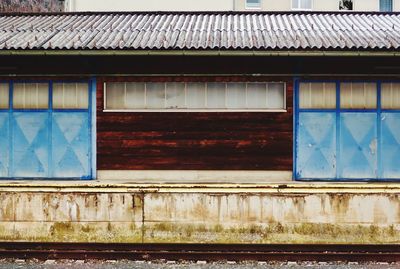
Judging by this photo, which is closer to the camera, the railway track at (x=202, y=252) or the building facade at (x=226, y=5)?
the railway track at (x=202, y=252)

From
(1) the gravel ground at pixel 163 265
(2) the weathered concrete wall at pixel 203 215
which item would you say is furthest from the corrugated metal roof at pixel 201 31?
A: (1) the gravel ground at pixel 163 265

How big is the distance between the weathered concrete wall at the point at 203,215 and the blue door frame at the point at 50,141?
2.92 meters

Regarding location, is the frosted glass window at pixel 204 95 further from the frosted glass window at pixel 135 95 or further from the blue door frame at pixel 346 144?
the blue door frame at pixel 346 144

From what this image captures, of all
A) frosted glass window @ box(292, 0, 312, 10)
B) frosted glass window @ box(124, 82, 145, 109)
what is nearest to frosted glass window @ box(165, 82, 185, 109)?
frosted glass window @ box(124, 82, 145, 109)

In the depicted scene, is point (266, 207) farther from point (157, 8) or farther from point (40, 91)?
point (157, 8)

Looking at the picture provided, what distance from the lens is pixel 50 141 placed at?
→ 48.0 feet

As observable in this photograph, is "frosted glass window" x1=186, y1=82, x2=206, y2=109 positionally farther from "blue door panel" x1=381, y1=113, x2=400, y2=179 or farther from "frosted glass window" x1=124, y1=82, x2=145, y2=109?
"blue door panel" x1=381, y1=113, x2=400, y2=179

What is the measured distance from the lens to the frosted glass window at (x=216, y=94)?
1434 cm

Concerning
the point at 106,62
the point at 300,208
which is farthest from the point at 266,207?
the point at 106,62

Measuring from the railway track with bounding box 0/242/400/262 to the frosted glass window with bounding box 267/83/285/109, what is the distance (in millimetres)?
4391

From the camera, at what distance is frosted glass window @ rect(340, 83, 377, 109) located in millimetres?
14258

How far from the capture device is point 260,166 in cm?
1434

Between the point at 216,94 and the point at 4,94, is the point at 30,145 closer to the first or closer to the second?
the point at 4,94

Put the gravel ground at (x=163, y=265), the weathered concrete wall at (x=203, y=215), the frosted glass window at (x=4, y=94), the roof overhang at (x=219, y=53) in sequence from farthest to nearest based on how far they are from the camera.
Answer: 1. the frosted glass window at (x=4, y=94)
2. the roof overhang at (x=219, y=53)
3. the weathered concrete wall at (x=203, y=215)
4. the gravel ground at (x=163, y=265)
